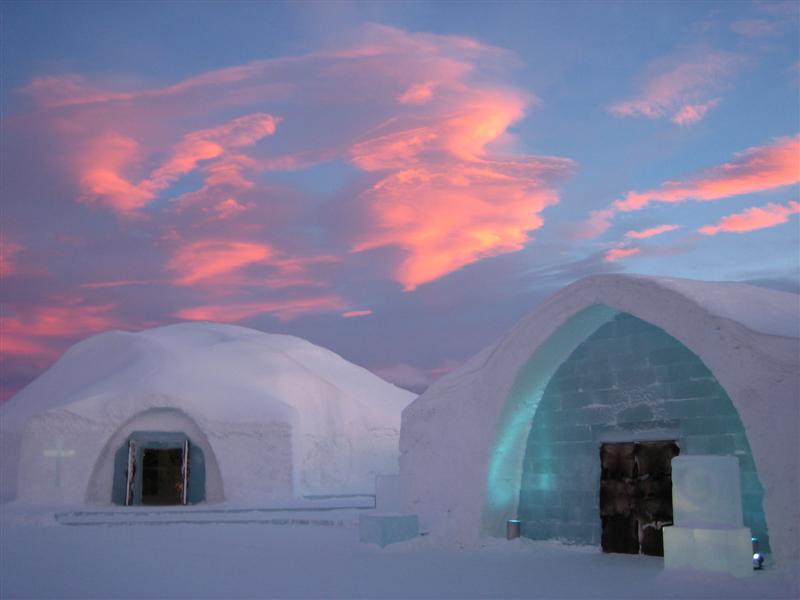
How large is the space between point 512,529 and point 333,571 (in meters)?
3.92

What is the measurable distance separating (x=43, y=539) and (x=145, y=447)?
918 centimetres

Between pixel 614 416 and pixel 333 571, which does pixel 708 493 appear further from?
pixel 333 571

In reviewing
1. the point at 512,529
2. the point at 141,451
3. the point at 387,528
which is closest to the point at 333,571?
the point at 387,528

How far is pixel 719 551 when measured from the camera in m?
9.52

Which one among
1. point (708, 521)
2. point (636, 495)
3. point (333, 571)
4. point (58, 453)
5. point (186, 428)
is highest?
point (186, 428)

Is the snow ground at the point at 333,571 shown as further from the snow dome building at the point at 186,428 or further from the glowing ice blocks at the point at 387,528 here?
the snow dome building at the point at 186,428

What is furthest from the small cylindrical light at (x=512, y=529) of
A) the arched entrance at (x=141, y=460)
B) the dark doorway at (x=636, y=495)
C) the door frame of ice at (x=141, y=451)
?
the door frame of ice at (x=141, y=451)

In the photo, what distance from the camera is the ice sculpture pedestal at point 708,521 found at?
951cm

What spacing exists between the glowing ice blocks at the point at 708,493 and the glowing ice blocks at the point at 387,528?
5.29m

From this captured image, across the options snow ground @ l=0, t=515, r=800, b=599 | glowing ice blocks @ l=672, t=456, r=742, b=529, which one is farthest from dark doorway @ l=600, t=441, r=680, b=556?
glowing ice blocks @ l=672, t=456, r=742, b=529

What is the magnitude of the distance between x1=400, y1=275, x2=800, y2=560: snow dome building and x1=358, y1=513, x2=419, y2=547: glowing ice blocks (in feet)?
1.39

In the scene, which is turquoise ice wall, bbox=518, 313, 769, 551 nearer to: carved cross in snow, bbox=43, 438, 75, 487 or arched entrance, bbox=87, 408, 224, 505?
arched entrance, bbox=87, 408, 224, 505

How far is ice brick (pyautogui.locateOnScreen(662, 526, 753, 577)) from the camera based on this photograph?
9.49 meters

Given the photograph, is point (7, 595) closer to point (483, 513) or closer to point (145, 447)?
point (483, 513)
